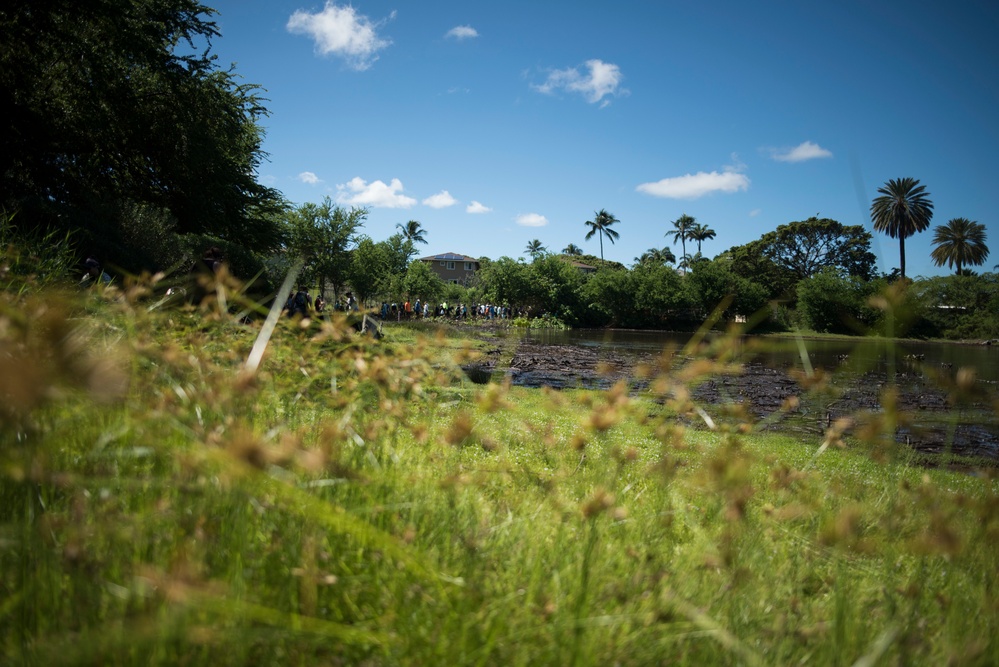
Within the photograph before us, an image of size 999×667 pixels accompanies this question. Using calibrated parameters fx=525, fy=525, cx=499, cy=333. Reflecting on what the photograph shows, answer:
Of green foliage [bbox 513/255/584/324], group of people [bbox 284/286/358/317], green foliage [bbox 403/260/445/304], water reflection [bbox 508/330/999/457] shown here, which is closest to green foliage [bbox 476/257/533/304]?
green foliage [bbox 513/255/584/324]

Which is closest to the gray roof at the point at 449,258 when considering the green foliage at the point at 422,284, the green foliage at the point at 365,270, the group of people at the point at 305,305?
the green foliage at the point at 422,284

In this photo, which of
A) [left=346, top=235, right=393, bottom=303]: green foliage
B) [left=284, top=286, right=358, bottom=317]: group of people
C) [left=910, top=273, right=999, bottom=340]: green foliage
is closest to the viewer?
[left=284, top=286, right=358, bottom=317]: group of people

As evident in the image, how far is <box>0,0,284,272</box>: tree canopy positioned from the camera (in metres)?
15.1

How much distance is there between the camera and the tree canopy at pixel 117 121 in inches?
595

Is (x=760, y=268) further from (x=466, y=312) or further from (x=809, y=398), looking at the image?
(x=809, y=398)

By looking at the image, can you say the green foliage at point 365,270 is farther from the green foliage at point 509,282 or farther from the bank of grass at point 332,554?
the bank of grass at point 332,554

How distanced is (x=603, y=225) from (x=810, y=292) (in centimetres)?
5731

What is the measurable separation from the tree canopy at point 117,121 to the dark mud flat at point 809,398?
479 inches

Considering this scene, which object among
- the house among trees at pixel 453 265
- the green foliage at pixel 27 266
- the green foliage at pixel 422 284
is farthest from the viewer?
the house among trees at pixel 453 265

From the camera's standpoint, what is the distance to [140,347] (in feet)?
5.94

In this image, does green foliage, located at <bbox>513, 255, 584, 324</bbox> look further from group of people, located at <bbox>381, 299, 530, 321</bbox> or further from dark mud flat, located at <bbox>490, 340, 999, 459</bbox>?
dark mud flat, located at <bbox>490, 340, 999, 459</bbox>

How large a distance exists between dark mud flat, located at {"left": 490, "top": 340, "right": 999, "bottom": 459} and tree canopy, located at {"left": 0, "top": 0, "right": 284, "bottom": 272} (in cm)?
1218

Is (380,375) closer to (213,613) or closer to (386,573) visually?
(386,573)

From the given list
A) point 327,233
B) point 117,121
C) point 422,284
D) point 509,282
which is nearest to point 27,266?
point 117,121
